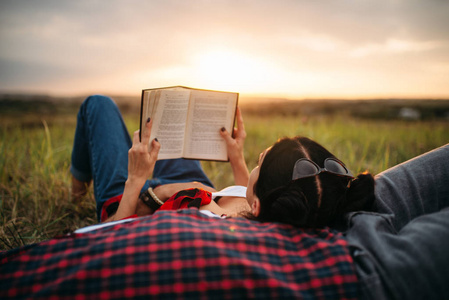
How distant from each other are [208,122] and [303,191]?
907 mm

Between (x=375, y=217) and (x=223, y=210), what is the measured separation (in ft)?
2.37

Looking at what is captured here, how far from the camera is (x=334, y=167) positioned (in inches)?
43.1

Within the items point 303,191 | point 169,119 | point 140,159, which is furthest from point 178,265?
point 169,119

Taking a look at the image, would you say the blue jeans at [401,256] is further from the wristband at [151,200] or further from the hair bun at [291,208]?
the wristband at [151,200]

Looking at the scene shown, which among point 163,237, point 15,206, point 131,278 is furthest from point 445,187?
point 15,206

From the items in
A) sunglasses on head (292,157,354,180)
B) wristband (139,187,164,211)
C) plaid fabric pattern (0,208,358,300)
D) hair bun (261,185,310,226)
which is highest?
sunglasses on head (292,157,354,180)

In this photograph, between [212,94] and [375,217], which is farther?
[212,94]

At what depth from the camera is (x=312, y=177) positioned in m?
1.06

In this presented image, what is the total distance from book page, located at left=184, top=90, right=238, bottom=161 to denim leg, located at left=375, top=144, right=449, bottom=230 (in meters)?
0.97

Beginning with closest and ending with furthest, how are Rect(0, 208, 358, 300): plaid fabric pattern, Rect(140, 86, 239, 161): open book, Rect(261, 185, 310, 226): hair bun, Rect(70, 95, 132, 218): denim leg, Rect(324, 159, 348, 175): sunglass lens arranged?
Rect(0, 208, 358, 300): plaid fabric pattern
Rect(261, 185, 310, 226): hair bun
Rect(324, 159, 348, 175): sunglass lens
Rect(140, 86, 239, 161): open book
Rect(70, 95, 132, 218): denim leg

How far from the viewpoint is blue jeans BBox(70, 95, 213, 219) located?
1715 millimetres

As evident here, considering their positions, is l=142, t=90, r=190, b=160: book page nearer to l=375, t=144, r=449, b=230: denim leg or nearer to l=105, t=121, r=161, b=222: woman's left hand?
l=105, t=121, r=161, b=222: woman's left hand

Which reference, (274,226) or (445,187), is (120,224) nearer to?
(274,226)

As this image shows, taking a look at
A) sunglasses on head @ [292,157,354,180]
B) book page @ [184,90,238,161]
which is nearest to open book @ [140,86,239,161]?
book page @ [184,90,238,161]
